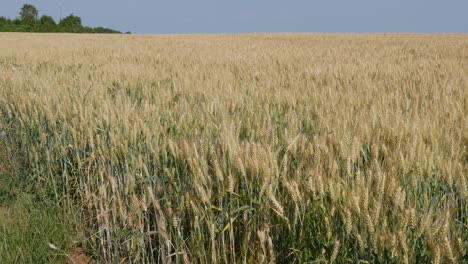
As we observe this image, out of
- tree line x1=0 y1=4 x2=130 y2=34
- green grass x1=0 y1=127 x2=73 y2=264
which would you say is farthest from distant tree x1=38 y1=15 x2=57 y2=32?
green grass x1=0 y1=127 x2=73 y2=264

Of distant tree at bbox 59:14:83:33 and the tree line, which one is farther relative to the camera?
distant tree at bbox 59:14:83:33

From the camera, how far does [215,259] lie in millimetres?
1532

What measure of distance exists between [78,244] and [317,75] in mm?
3383

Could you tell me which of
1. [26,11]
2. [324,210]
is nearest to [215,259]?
[324,210]

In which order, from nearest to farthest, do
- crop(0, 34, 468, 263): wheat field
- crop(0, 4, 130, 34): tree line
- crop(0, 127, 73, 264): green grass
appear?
crop(0, 34, 468, 263): wheat field < crop(0, 127, 73, 264): green grass < crop(0, 4, 130, 34): tree line

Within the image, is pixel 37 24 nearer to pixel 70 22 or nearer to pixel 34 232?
pixel 70 22

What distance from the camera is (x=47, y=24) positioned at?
169 ft

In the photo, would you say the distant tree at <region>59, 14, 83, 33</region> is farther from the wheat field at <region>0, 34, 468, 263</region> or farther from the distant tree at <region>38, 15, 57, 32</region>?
the wheat field at <region>0, 34, 468, 263</region>

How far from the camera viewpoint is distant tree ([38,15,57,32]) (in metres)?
50.7

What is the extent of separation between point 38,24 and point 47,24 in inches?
42.3

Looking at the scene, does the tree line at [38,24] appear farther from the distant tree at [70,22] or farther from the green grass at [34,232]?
the green grass at [34,232]

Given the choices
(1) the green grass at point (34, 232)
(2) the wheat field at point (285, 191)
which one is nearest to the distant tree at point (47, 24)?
(2) the wheat field at point (285, 191)

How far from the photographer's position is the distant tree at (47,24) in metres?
50.7

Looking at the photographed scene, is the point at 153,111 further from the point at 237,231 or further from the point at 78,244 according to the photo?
the point at 237,231
